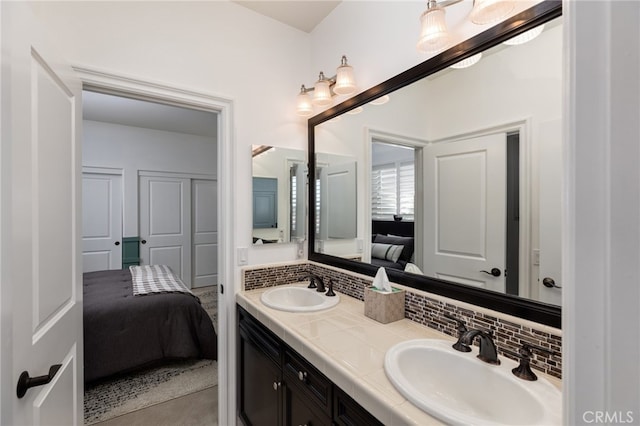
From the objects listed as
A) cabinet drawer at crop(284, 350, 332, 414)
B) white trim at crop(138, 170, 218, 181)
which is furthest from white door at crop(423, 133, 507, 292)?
white trim at crop(138, 170, 218, 181)

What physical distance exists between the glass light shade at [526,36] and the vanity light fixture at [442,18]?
9 centimetres

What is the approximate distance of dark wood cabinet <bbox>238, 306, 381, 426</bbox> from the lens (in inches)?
40.8

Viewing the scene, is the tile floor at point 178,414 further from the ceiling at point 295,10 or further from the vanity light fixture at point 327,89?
the ceiling at point 295,10

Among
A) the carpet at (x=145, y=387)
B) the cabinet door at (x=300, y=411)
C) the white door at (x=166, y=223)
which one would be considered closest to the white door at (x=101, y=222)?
the white door at (x=166, y=223)

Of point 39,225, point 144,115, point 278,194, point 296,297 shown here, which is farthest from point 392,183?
point 144,115

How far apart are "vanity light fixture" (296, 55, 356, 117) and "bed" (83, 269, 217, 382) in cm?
203

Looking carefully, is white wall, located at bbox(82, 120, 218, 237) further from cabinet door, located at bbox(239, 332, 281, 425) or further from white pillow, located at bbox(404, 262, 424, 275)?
white pillow, located at bbox(404, 262, 424, 275)

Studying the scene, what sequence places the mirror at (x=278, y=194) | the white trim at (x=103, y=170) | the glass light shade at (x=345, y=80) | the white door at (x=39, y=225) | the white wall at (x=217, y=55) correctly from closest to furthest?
the white door at (x=39, y=225), the white wall at (x=217, y=55), the glass light shade at (x=345, y=80), the mirror at (x=278, y=194), the white trim at (x=103, y=170)

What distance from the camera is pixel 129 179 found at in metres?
4.58

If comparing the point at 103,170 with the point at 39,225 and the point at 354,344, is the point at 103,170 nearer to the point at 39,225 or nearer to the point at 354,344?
the point at 39,225

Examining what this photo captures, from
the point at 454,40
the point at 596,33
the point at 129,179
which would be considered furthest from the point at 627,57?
the point at 129,179

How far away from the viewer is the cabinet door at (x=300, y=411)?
113 centimetres

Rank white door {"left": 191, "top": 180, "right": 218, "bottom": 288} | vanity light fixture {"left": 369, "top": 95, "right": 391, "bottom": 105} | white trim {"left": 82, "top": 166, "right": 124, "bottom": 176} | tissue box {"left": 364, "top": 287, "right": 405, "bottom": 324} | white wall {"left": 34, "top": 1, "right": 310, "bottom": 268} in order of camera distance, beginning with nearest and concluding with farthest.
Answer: tissue box {"left": 364, "top": 287, "right": 405, "bottom": 324} → white wall {"left": 34, "top": 1, "right": 310, "bottom": 268} → vanity light fixture {"left": 369, "top": 95, "right": 391, "bottom": 105} → white trim {"left": 82, "top": 166, "right": 124, "bottom": 176} → white door {"left": 191, "top": 180, "right": 218, "bottom": 288}

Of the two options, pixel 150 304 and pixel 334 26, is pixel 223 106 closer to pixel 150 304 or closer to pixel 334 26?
pixel 334 26
